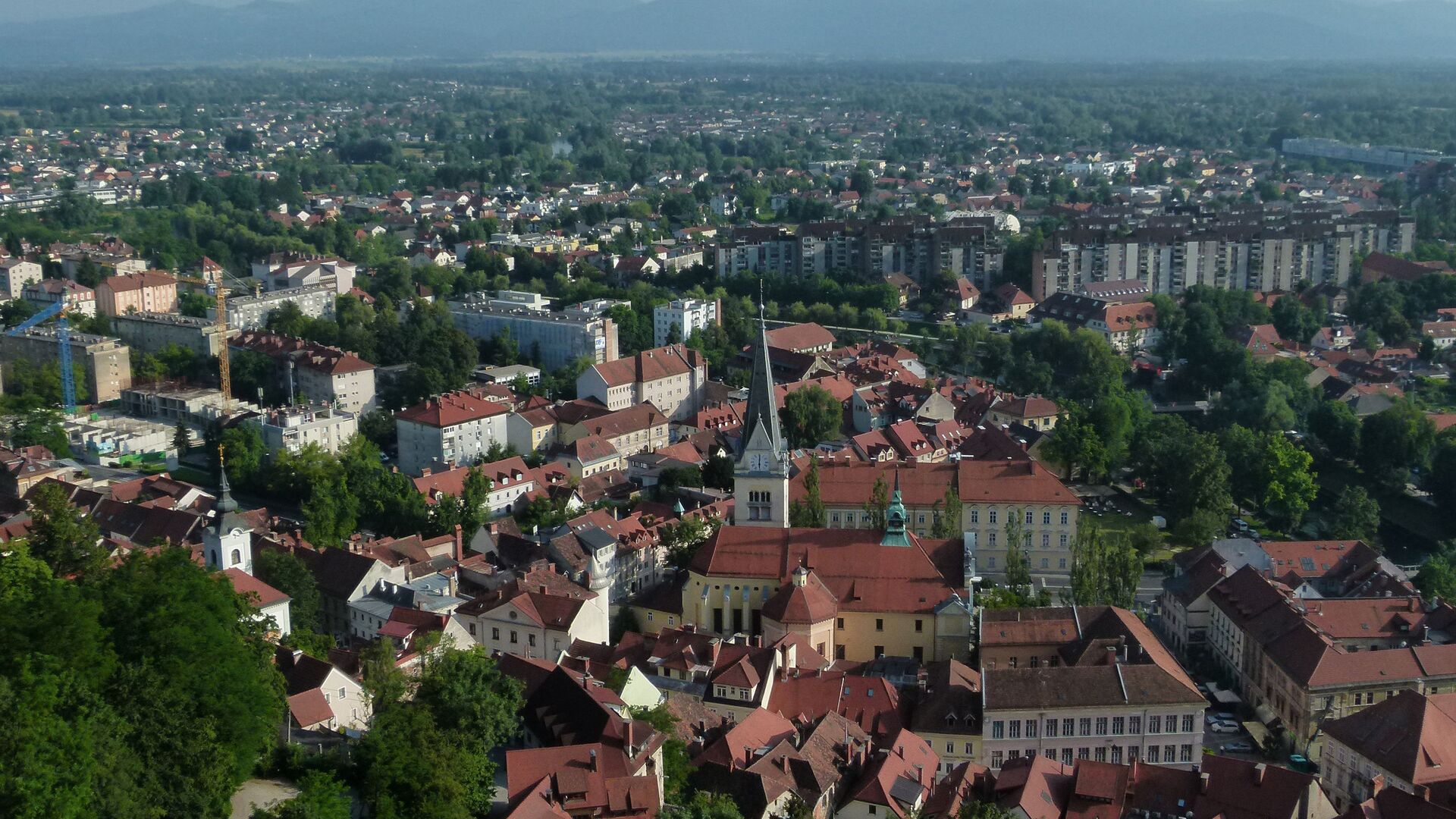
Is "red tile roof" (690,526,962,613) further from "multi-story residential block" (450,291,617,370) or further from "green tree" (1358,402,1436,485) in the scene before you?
"multi-story residential block" (450,291,617,370)

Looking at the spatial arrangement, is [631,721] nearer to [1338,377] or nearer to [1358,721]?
[1358,721]

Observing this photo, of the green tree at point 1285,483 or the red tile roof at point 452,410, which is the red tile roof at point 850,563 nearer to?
the green tree at point 1285,483

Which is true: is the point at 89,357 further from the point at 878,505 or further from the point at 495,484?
the point at 878,505

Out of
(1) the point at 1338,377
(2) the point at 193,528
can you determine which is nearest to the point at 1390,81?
(1) the point at 1338,377

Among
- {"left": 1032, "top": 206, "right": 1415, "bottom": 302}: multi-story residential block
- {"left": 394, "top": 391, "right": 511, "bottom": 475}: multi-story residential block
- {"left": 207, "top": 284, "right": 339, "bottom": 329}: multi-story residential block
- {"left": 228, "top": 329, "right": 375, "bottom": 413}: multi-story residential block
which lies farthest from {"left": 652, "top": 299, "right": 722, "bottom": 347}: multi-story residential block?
{"left": 1032, "top": 206, "right": 1415, "bottom": 302}: multi-story residential block

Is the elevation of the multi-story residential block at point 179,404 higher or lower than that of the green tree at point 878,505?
lower

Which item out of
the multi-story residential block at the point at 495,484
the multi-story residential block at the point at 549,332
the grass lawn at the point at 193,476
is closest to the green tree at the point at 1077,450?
the multi-story residential block at the point at 495,484

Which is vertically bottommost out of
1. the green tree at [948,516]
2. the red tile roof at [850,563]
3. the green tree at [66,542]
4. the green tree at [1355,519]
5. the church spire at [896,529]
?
the green tree at [1355,519]
